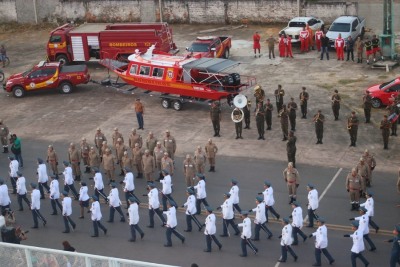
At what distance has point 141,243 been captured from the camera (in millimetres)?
21359

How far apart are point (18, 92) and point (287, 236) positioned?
62.2 feet

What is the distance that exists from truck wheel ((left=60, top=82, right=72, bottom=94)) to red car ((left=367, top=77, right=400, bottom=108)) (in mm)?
13000

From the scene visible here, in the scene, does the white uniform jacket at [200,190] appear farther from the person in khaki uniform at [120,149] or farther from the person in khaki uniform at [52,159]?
the person in khaki uniform at [52,159]

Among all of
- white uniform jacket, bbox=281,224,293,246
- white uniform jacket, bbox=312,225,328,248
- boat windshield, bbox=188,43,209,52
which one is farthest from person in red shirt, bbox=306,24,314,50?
white uniform jacket, bbox=312,225,328,248

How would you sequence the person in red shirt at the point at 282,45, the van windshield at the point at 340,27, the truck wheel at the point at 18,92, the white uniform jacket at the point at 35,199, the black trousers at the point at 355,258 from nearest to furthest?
the black trousers at the point at 355,258
the white uniform jacket at the point at 35,199
the truck wheel at the point at 18,92
the person in red shirt at the point at 282,45
the van windshield at the point at 340,27

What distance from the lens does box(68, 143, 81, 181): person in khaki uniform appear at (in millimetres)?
25766

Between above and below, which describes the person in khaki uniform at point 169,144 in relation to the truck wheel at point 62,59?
below

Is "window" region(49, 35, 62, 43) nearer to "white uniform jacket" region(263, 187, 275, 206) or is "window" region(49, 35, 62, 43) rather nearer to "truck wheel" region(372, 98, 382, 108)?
"truck wheel" region(372, 98, 382, 108)

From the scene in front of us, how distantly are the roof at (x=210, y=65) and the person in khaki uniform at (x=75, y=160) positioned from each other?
7047mm

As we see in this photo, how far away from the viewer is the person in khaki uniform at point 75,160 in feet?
84.5

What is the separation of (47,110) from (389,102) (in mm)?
13815

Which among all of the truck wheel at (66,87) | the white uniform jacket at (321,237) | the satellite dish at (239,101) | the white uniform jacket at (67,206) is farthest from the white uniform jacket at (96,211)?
the truck wheel at (66,87)

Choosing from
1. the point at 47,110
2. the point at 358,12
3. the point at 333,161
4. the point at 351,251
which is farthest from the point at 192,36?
the point at 351,251

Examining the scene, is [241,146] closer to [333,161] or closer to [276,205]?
[333,161]
